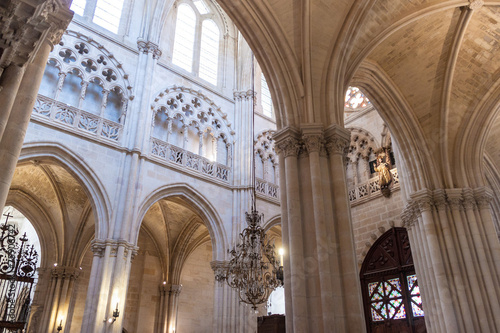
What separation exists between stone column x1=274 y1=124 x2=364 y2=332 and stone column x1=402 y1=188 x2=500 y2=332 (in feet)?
13.0

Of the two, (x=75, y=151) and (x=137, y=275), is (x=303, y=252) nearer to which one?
(x=75, y=151)

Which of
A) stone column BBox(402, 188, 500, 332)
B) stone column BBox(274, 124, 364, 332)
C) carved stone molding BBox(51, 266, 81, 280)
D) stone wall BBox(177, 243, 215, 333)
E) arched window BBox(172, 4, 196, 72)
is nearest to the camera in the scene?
stone column BBox(274, 124, 364, 332)

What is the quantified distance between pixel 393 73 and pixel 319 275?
20.8ft

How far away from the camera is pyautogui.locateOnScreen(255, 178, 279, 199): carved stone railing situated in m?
15.6

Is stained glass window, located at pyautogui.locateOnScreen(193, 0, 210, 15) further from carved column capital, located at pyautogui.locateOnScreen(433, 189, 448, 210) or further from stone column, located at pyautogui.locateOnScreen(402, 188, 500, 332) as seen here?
carved column capital, located at pyautogui.locateOnScreen(433, 189, 448, 210)

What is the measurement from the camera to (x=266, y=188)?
15.9 m

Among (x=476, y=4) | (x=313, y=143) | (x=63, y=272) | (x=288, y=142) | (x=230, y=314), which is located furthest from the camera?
(x=63, y=272)

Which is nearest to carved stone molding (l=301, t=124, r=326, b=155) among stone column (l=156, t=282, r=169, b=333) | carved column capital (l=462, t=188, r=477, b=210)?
carved column capital (l=462, t=188, r=477, b=210)

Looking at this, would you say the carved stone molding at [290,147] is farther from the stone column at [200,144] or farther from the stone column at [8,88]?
the stone column at [200,144]

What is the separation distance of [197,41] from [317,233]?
12756mm

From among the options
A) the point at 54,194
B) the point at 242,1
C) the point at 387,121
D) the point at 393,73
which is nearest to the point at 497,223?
the point at 387,121

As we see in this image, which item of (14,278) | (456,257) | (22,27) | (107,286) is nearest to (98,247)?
(107,286)

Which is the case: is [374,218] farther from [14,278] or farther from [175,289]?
[14,278]

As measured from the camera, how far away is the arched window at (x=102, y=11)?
43.4 ft
